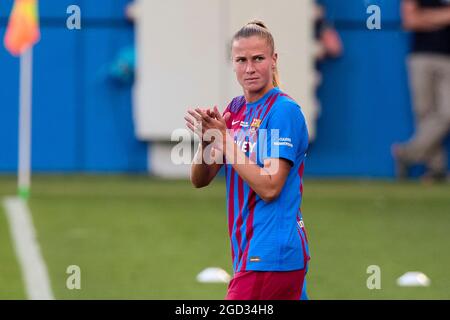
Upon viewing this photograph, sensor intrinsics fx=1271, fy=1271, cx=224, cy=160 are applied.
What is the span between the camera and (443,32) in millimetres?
17609

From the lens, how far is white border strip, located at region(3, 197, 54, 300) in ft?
31.1

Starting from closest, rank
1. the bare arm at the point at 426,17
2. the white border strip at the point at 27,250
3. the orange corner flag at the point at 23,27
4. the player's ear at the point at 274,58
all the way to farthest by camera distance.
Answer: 1. the player's ear at the point at 274,58
2. the white border strip at the point at 27,250
3. the orange corner flag at the point at 23,27
4. the bare arm at the point at 426,17

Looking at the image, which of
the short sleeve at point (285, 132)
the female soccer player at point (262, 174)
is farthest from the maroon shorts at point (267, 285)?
the short sleeve at point (285, 132)

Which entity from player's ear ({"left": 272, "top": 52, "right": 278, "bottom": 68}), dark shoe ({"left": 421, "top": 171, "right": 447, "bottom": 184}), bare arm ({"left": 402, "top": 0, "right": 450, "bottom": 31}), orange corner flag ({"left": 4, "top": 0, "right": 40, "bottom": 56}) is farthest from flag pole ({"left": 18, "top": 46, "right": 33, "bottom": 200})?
player's ear ({"left": 272, "top": 52, "right": 278, "bottom": 68})

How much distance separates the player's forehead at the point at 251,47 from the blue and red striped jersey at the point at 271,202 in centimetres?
22

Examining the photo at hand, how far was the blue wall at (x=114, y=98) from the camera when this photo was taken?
59.4 feet

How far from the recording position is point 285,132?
19.1 feet

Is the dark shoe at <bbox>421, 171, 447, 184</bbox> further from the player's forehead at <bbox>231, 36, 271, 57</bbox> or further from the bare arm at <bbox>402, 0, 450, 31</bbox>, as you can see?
the player's forehead at <bbox>231, 36, 271, 57</bbox>

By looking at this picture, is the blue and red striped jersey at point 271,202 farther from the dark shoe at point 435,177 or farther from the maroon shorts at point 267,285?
the dark shoe at point 435,177

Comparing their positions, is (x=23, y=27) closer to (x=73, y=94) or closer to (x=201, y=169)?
(x=73, y=94)

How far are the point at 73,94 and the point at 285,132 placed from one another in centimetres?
1266
